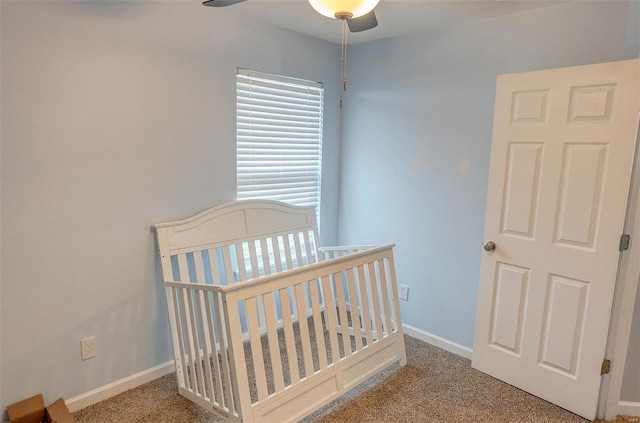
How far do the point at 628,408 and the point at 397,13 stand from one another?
2.81m

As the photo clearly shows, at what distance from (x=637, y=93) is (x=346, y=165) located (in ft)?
7.11

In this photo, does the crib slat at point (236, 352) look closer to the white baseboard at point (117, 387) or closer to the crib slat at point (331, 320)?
the crib slat at point (331, 320)

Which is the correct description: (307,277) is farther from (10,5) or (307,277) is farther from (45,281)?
(10,5)

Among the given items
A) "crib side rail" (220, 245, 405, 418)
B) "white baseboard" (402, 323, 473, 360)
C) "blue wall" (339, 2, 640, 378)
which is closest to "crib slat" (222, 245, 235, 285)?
"crib side rail" (220, 245, 405, 418)

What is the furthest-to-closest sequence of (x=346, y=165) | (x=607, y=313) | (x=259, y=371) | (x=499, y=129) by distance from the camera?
1. (x=346, y=165)
2. (x=499, y=129)
3. (x=607, y=313)
4. (x=259, y=371)

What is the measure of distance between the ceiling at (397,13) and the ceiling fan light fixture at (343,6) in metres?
0.92

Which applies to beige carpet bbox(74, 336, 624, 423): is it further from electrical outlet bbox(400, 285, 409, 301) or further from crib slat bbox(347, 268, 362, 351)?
electrical outlet bbox(400, 285, 409, 301)

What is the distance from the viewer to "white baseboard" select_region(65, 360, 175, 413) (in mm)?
2260

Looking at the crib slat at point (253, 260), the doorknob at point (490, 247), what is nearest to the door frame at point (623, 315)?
the doorknob at point (490, 247)

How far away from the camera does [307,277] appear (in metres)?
2.22

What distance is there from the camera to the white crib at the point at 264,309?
1.98 metres

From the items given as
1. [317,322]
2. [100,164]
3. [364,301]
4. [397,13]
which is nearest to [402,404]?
[364,301]

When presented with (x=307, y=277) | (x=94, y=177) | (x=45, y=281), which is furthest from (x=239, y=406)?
(x=94, y=177)

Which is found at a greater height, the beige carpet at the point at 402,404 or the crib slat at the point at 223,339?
the crib slat at the point at 223,339
